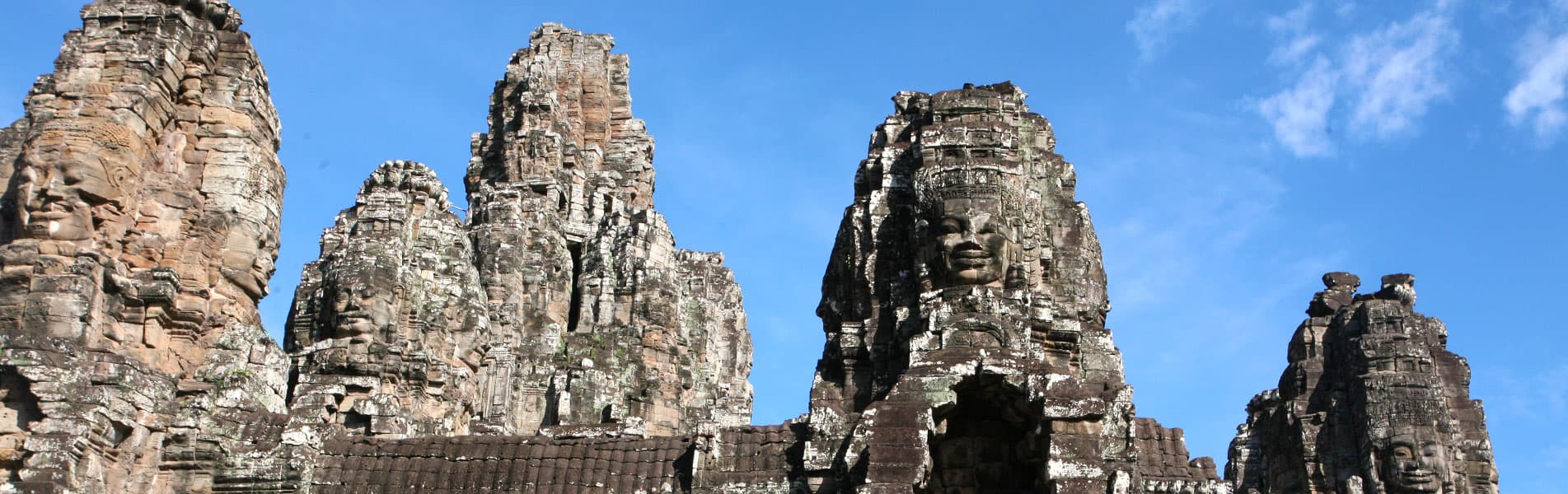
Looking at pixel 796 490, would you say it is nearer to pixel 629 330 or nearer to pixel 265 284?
pixel 265 284

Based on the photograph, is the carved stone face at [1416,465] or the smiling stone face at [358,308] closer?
the smiling stone face at [358,308]

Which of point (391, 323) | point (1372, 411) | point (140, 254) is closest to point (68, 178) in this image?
point (140, 254)

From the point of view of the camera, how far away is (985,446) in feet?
66.4

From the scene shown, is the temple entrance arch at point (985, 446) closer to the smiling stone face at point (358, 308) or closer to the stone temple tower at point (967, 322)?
the stone temple tower at point (967, 322)

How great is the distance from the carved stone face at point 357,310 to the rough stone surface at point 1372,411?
17379 mm

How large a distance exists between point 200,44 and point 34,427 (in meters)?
5.66

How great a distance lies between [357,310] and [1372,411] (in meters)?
18.0

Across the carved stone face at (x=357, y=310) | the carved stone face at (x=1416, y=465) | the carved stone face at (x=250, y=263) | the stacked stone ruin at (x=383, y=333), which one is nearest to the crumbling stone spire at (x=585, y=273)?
the carved stone face at (x=357, y=310)

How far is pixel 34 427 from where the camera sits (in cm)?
1762

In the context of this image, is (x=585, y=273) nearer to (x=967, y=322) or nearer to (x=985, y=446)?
(x=985, y=446)

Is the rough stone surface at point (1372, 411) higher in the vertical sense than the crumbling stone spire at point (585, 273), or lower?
lower

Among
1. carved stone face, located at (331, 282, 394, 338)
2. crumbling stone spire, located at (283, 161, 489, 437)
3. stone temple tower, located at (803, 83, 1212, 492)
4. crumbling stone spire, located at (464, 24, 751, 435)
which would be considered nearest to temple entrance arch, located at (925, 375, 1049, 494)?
stone temple tower, located at (803, 83, 1212, 492)

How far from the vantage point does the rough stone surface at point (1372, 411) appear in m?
31.9

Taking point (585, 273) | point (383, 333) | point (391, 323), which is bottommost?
point (383, 333)
